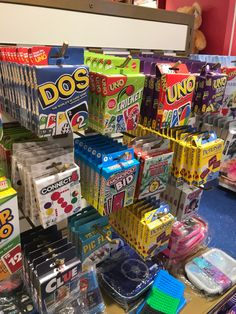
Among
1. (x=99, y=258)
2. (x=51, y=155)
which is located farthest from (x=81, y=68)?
(x=99, y=258)

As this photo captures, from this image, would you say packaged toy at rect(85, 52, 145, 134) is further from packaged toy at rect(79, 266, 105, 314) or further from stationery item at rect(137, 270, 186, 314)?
stationery item at rect(137, 270, 186, 314)

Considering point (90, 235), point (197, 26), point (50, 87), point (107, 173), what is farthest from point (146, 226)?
point (197, 26)

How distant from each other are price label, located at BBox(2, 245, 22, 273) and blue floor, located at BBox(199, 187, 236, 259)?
59.3 inches

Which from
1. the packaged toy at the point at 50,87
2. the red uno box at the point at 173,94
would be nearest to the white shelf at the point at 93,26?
the packaged toy at the point at 50,87

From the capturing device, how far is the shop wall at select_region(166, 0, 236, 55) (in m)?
2.60

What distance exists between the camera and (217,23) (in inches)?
108

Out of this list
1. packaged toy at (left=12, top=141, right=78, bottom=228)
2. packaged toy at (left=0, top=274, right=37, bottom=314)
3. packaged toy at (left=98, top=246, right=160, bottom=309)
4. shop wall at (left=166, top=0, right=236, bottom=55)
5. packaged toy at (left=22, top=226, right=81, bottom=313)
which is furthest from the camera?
shop wall at (left=166, top=0, right=236, bottom=55)

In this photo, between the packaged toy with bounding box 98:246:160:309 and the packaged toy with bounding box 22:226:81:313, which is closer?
the packaged toy with bounding box 22:226:81:313

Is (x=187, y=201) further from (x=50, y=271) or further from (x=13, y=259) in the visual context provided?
(x=13, y=259)

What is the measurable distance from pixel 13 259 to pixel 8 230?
0.13 m

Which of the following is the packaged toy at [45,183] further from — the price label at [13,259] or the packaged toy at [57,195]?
the price label at [13,259]

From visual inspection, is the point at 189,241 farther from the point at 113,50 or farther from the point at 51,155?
the point at 113,50

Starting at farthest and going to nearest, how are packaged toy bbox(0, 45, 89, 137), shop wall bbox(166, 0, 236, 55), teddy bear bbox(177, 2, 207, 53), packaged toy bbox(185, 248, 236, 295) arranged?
teddy bear bbox(177, 2, 207, 53) < shop wall bbox(166, 0, 236, 55) < packaged toy bbox(185, 248, 236, 295) < packaged toy bbox(0, 45, 89, 137)

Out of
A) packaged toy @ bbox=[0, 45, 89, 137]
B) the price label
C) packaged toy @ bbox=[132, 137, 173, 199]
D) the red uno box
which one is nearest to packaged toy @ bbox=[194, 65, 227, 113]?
the red uno box
